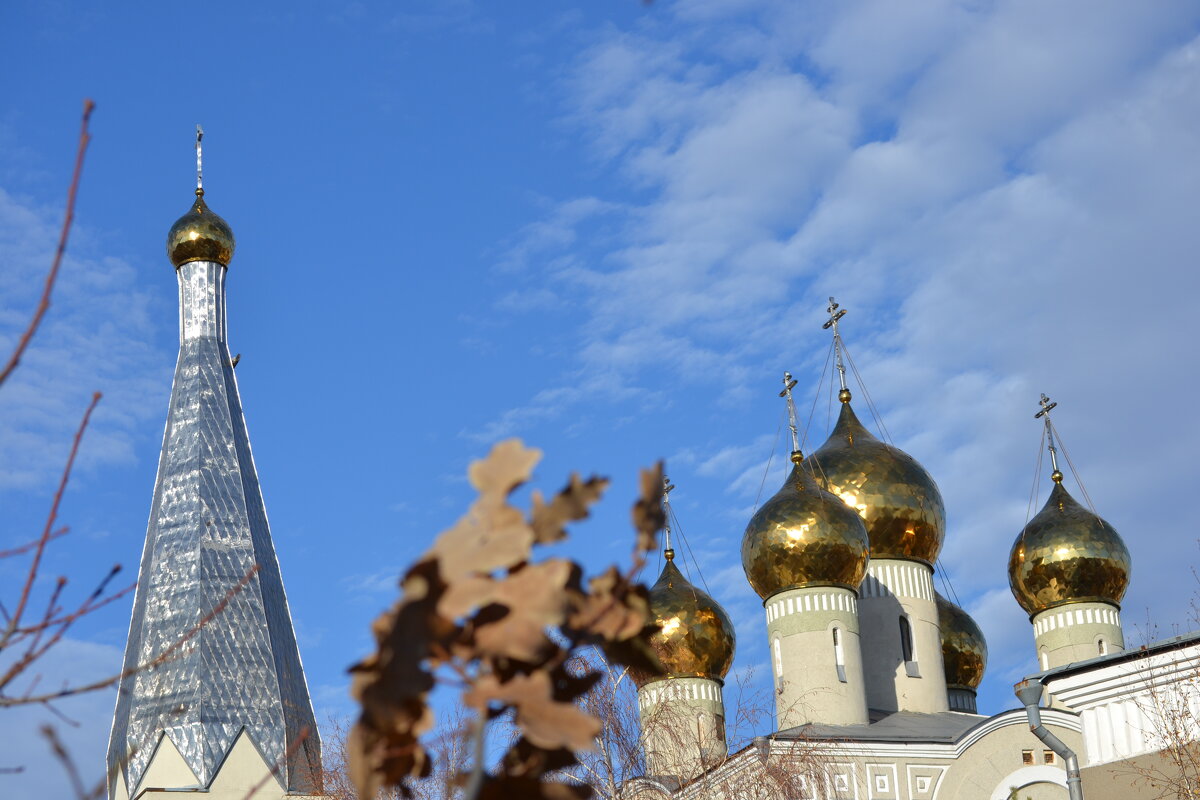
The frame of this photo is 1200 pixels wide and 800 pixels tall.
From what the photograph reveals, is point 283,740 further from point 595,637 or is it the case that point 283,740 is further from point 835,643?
point 595,637

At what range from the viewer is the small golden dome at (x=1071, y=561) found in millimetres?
24578

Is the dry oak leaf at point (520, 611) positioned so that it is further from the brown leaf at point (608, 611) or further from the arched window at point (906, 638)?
the arched window at point (906, 638)

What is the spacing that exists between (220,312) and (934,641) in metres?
13.0

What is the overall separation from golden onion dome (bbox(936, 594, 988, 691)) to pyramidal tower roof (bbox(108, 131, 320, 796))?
9.83 meters

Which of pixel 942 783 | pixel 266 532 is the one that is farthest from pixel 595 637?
pixel 266 532

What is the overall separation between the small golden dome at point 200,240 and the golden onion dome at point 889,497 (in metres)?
10.4

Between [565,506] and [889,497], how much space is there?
2202 centimetres

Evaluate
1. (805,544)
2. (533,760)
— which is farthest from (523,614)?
(805,544)

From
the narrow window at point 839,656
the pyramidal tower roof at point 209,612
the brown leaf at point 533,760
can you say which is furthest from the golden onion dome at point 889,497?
→ the brown leaf at point 533,760

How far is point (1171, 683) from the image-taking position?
12000 mm

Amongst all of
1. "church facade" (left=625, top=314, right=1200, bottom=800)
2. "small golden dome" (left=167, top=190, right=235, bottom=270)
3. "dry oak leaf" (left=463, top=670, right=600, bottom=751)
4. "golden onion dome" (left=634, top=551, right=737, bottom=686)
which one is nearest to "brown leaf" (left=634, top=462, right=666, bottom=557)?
"dry oak leaf" (left=463, top=670, right=600, bottom=751)

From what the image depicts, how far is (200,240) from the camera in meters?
26.8

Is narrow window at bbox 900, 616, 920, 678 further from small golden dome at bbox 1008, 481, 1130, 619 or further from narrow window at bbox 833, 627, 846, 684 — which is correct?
small golden dome at bbox 1008, 481, 1130, 619

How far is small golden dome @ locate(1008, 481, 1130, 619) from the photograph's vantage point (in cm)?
2458
